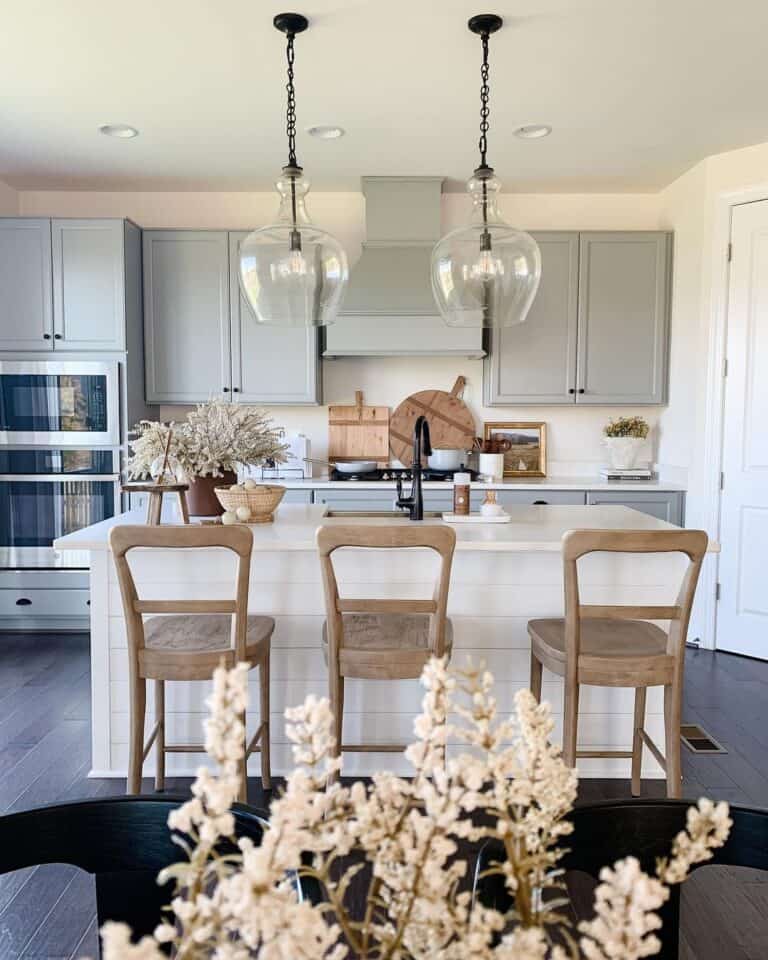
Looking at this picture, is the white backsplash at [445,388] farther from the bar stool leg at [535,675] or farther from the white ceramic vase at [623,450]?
the bar stool leg at [535,675]

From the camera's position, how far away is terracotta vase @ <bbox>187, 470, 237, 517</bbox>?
2859 mm

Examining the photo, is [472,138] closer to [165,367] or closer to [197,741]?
[165,367]

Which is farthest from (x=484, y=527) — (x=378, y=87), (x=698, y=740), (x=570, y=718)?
(x=378, y=87)

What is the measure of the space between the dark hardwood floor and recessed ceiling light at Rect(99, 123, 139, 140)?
9.14 feet

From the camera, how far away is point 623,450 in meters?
4.70

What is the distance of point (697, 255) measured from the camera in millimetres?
4297

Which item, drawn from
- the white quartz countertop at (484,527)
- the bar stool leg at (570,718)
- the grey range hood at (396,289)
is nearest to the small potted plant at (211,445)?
the white quartz countertop at (484,527)

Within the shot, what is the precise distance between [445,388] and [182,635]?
2999 millimetres

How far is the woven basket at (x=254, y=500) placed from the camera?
2754mm

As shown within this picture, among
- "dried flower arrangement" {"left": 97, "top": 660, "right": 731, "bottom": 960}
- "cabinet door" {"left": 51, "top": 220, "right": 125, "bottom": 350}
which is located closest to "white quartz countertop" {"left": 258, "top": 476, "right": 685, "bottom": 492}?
"cabinet door" {"left": 51, "top": 220, "right": 125, "bottom": 350}

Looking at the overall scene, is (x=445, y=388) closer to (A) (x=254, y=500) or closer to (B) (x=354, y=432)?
(B) (x=354, y=432)

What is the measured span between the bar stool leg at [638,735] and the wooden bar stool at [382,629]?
2.54 ft

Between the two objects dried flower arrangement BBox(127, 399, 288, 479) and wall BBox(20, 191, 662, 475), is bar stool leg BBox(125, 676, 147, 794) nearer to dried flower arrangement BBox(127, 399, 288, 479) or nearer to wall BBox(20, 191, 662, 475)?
dried flower arrangement BBox(127, 399, 288, 479)

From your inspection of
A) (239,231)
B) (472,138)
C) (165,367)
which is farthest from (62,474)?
(472,138)
